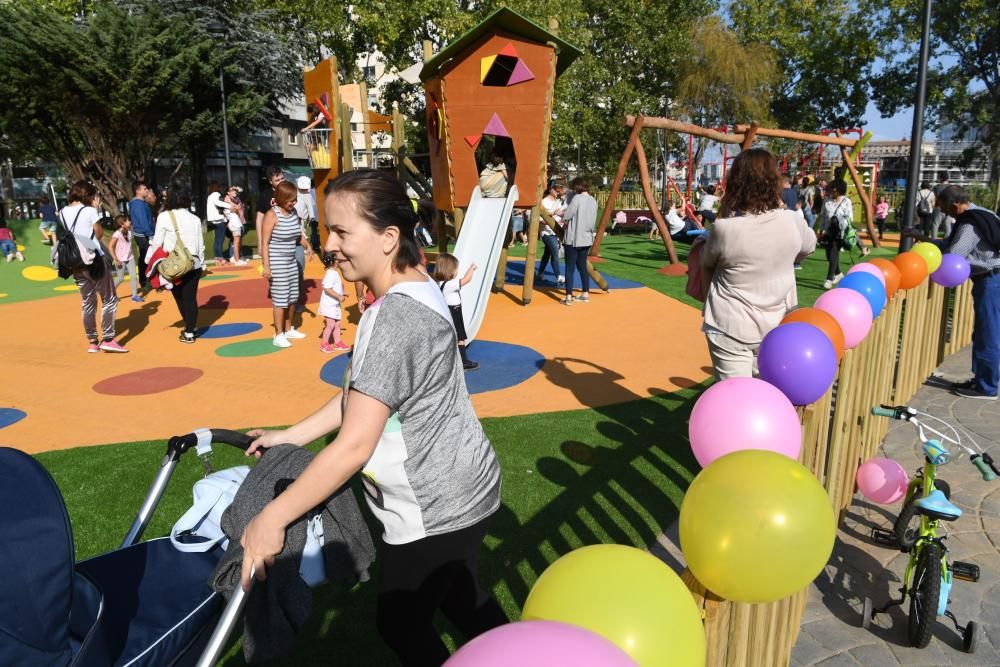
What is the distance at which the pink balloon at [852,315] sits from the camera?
3785mm

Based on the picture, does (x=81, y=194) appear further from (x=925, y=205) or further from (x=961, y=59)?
(x=961, y=59)

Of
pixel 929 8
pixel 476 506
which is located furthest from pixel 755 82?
pixel 476 506

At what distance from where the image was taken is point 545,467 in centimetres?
474

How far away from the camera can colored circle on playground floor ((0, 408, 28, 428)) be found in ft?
19.9

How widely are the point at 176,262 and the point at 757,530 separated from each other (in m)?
8.05

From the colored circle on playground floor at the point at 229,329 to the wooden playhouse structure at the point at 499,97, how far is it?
12.6 feet

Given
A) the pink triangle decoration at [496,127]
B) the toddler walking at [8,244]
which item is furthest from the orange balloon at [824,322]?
the toddler walking at [8,244]

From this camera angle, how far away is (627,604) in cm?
138

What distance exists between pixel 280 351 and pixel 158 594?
6.57m

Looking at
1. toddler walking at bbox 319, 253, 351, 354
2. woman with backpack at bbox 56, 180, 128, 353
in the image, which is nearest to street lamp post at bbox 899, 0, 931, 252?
toddler walking at bbox 319, 253, 351, 354

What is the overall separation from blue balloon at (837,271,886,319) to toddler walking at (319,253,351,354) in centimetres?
543

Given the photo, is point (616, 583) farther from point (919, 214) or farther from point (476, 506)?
point (919, 214)

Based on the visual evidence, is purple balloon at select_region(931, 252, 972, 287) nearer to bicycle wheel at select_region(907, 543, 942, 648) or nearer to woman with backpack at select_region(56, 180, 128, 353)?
bicycle wheel at select_region(907, 543, 942, 648)

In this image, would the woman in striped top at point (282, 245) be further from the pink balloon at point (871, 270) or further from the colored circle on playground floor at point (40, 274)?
the colored circle on playground floor at point (40, 274)
